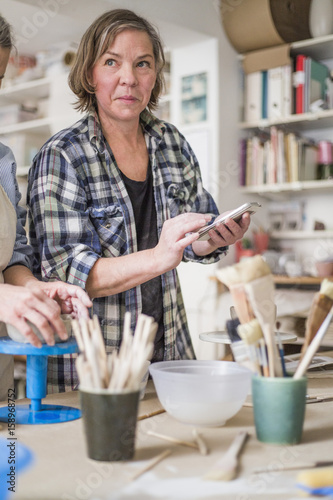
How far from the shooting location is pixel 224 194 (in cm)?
393

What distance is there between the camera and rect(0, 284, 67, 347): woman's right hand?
38.0 inches

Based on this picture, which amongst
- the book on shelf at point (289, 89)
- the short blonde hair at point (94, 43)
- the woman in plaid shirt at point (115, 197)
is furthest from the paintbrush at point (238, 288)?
the book on shelf at point (289, 89)

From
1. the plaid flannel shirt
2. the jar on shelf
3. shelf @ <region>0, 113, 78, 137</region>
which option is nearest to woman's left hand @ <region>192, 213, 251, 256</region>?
the plaid flannel shirt

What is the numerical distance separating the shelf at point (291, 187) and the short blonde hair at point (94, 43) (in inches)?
90.4

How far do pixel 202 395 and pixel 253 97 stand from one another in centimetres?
341

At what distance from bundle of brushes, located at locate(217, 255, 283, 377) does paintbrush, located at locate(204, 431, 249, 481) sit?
111 mm

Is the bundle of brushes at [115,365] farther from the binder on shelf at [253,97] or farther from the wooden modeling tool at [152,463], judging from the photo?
the binder on shelf at [253,97]

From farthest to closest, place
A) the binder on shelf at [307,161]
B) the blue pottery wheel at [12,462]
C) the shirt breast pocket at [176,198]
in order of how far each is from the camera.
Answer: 1. the binder on shelf at [307,161]
2. the shirt breast pocket at [176,198]
3. the blue pottery wheel at [12,462]

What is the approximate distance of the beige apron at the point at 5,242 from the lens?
1285mm

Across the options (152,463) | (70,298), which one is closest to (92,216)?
(70,298)

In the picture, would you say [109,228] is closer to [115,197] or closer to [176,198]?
[115,197]

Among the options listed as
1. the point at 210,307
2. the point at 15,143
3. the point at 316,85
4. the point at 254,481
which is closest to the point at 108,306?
the point at 254,481

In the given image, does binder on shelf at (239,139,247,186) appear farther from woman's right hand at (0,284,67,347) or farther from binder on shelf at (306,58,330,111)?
woman's right hand at (0,284,67,347)

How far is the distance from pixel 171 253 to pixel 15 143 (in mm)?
4611
